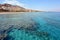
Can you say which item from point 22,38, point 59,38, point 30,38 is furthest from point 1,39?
point 59,38

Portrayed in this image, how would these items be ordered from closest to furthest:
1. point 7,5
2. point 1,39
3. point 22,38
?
point 1,39, point 22,38, point 7,5

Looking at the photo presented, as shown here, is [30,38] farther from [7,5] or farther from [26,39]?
[7,5]

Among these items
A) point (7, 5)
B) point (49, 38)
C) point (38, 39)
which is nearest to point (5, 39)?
point (38, 39)

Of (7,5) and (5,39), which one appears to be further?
(7,5)

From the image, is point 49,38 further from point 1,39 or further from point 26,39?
point 1,39

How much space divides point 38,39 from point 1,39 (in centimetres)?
253

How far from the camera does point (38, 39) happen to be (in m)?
7.05

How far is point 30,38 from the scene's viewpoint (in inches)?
283

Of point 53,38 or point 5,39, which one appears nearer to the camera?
point 5,39

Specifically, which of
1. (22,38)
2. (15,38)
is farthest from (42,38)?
(15,38)

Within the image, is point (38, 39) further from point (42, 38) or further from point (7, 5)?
point (7, 5)

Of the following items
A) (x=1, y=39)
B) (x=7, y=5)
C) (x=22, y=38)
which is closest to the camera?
(x=1, y=39)

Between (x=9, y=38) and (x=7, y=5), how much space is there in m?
40.4

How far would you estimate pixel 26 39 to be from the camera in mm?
7016
